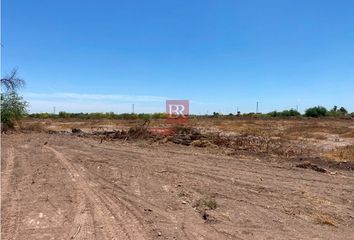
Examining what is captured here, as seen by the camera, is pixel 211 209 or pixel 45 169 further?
pixel 45 169

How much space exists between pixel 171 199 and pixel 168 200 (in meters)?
0.12

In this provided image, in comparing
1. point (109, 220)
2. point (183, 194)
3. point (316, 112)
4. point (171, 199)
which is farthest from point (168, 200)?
point (316, 112)

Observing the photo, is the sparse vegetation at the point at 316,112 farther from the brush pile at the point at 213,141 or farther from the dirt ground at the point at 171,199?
the dirt ground at the point at 171,199

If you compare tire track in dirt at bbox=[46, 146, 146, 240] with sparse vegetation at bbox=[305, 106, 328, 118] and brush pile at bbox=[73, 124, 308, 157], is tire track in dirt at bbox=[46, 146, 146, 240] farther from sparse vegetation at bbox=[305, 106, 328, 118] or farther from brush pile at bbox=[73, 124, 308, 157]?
sparse vegetation at bbox=[305, 106, 328, 118]

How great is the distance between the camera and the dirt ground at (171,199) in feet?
23.5

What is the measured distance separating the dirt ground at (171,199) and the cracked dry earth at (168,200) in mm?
16

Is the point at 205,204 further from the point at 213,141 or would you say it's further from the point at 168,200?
the point at 213,141

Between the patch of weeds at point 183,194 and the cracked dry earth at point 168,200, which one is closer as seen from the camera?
the cracked dry earth at point 168,200

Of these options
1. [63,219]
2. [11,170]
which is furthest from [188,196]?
[11,170]

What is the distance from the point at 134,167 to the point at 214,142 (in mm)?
9359

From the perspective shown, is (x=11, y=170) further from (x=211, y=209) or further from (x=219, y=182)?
(x=211, y=209)

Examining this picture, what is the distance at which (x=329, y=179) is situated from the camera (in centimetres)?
1238

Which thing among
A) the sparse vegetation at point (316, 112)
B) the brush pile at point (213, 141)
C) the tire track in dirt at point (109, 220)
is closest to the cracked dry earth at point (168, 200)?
the tire track in dirt at point (109, 220)

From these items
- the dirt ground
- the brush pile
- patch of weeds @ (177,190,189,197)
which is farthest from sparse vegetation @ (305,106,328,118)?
patch of weeds @ (177,190,189,197)
